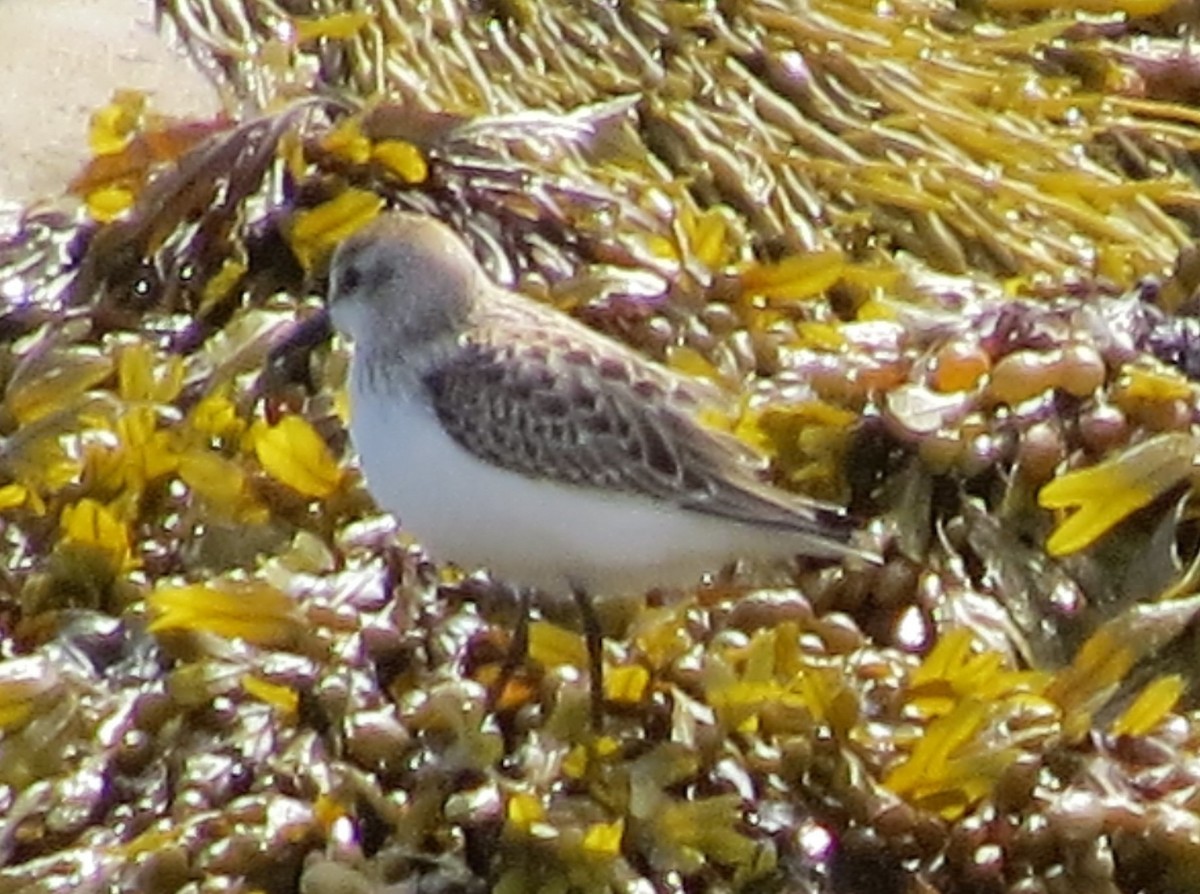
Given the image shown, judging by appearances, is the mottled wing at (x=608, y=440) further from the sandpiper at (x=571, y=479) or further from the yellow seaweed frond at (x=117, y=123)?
the yellow seaweed frond at (x=117, y=123)

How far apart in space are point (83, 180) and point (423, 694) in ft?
3.85

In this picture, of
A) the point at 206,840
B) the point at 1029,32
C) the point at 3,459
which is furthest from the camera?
the point at 1029,32

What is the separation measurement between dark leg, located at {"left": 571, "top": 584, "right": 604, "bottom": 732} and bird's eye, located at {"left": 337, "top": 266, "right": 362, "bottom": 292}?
496 mm

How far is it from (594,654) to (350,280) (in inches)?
23.1

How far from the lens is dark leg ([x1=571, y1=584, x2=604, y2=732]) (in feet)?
10.5

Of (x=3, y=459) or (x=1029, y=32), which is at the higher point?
(x=3, y=459)

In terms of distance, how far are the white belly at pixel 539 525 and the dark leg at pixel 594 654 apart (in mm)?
21

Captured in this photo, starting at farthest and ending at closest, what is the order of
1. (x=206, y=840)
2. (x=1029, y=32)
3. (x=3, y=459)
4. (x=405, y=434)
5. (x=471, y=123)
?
(x=1029, y=32), (x=471, y=123), (x=3, y=459), (x=405, y=434), (x=206, y=840)

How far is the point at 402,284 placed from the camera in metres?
3.40

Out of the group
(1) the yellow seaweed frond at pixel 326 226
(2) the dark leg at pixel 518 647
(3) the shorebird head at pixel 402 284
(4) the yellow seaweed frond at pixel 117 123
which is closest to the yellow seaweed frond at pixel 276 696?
(2) the dark leg at pixel 518 647

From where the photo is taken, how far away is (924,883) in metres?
3.09

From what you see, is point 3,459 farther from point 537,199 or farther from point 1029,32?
point 1029,32

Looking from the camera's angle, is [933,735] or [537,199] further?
[537,199]

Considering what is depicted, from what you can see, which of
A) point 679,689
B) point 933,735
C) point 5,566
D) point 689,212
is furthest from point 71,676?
point 689,212
